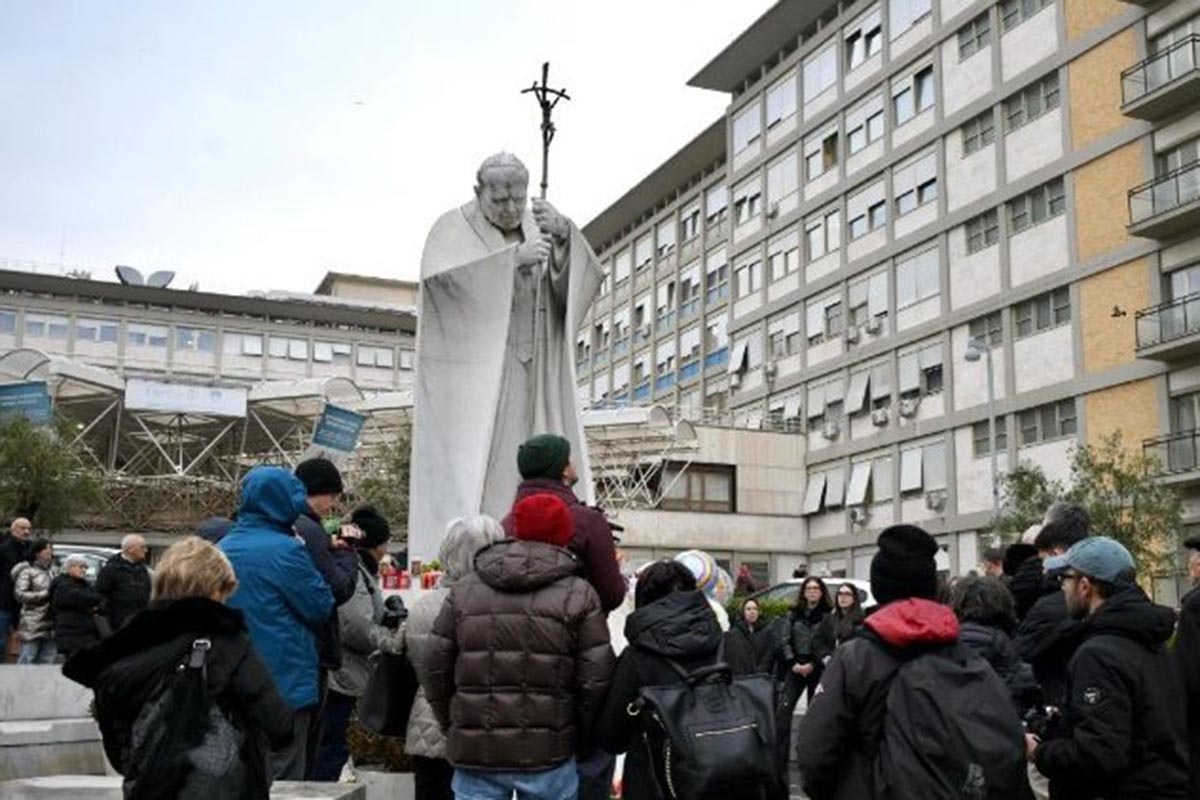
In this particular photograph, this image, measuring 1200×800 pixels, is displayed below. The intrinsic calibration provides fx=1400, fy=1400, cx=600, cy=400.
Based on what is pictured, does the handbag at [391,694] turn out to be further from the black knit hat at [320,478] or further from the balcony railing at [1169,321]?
the balcony railing at [1169,321]

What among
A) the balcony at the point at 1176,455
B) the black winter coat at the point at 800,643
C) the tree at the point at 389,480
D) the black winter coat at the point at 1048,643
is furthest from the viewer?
the tree at the point at 389,480

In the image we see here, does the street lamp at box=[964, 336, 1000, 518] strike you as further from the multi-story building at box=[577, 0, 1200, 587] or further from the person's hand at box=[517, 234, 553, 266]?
the person's hand at box=[517, 234, 553, 266]

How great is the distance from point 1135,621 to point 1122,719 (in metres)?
0.38

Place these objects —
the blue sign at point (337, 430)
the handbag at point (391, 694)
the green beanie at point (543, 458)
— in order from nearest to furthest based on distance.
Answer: the handbag at point (391, 694), the green beanie at point (543, 458), the blue sign at point (337, 430)

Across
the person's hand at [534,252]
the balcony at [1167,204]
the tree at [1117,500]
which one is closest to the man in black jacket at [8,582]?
the person's hand at [534,252]

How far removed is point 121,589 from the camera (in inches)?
500

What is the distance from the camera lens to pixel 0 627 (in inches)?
550

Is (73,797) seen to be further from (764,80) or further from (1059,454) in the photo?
(764,80)

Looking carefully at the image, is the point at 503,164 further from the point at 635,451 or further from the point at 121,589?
the point at 635,451

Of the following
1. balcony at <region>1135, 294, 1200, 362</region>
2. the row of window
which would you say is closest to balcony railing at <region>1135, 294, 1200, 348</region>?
balcony at <region>1135, 294, 1200, 362</region>

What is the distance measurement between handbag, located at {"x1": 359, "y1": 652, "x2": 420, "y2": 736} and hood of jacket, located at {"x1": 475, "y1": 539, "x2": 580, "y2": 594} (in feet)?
2.91

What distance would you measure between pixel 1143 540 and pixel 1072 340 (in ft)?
27.1

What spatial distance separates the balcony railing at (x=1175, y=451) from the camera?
3319 cm

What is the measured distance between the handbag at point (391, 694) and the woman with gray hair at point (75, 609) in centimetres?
800
